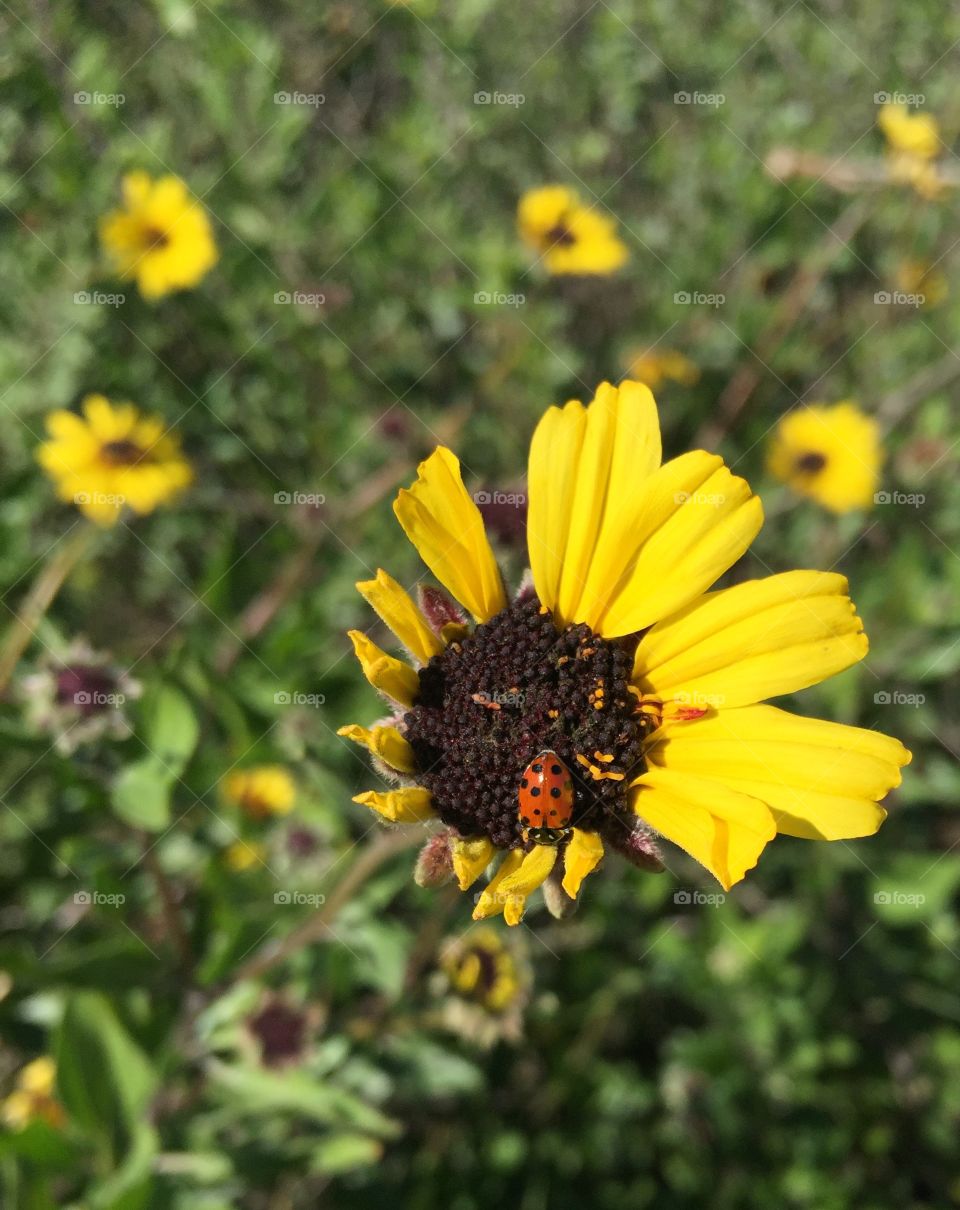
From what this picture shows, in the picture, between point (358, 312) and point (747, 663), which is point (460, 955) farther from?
point (358, 312)

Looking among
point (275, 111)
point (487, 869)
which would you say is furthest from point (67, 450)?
point (487, 869)

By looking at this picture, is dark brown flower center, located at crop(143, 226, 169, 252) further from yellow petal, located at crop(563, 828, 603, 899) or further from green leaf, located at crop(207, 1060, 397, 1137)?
yellow petal, located at crop(563, 828, 603, 899)

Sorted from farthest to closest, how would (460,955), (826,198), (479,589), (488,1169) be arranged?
(826,198), (488,1169), (460,955), (479,589)

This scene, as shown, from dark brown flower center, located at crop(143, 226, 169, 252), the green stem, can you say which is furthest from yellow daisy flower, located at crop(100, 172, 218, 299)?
the green stem

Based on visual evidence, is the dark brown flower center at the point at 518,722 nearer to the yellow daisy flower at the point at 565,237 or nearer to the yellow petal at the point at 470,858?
Result: the yellow petal at the point at 470,858

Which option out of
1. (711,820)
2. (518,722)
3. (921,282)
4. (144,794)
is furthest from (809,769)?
(921,282)

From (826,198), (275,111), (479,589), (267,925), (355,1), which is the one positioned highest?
(355,1)
